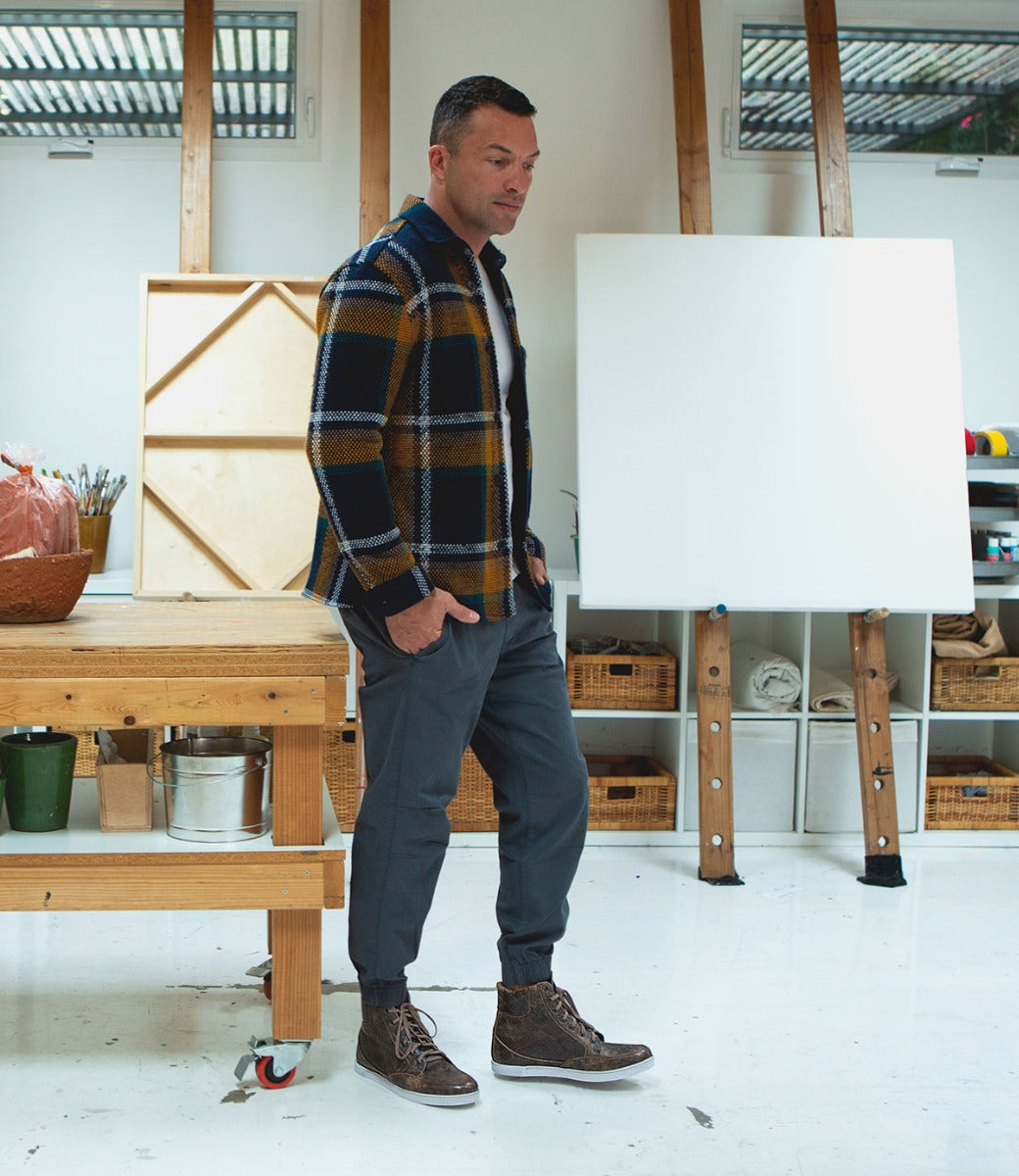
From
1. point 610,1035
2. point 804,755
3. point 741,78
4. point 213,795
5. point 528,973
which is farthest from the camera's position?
point 741,78

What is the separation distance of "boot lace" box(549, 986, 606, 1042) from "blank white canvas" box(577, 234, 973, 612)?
1.53 meters

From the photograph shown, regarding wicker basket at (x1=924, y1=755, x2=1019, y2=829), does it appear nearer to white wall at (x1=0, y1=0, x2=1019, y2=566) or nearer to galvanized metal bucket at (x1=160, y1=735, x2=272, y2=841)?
white wall at (x1=0, y1=0, x2=1019, y2=566)

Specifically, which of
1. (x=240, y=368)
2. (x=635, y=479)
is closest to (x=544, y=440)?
(x=635, y=479)

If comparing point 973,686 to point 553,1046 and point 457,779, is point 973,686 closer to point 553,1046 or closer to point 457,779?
point 553,1046

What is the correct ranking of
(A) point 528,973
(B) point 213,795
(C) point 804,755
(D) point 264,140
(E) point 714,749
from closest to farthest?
1. (B) point 213,795
2. (A) point 528,973
3. (E) point 714,749
4. (C) point 804,755
5. (D) point 264,140

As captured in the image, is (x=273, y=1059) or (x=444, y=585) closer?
(x=444, y=585)

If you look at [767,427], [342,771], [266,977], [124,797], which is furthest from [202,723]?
[767,427]

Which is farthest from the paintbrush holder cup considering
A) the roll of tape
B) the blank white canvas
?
the roll of tape

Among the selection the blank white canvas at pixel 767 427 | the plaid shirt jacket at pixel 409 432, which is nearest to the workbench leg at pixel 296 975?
the plaid shirt jacket at pixel 409 432

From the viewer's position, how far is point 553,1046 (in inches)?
90.0

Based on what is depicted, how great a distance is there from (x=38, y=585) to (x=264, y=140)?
257cm

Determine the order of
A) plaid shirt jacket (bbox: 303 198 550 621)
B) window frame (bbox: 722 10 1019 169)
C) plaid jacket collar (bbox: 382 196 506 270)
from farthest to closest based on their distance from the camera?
window frame (bbox: 722 10 1019 169)
plaid jacket collar (bbox: 382 196 506 270)
plaid shirt jacket (bbox: 303 198 550 621)

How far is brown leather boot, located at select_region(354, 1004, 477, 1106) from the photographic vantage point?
86.4 inches

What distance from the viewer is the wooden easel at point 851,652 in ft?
12.0
